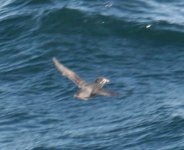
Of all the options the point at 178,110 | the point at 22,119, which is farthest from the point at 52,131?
the point at 178,110

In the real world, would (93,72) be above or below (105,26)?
below

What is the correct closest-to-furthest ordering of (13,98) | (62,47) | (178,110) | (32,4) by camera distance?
1. (178,110)
2. (13,98)
3. (62,47)
4. (32,4)

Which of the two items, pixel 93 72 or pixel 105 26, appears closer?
pixel 93 72

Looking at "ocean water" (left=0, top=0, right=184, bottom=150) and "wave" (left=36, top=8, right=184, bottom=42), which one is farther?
"wave" (left=36, top=8, right=184, bottom=42)

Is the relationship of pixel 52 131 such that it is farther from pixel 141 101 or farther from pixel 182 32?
pixel 182 32

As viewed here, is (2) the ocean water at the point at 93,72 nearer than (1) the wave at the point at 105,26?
Yes

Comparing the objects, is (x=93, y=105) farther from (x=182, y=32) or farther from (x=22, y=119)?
(x=182, y=32)

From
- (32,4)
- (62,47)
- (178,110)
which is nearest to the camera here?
(178,110)

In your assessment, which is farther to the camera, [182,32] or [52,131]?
[182,32]
